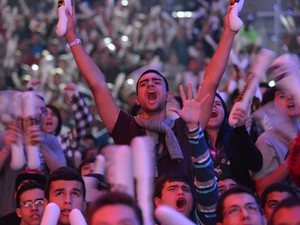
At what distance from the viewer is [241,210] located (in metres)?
5.72

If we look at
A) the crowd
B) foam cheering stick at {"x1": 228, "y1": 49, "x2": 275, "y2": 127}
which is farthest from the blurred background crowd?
foam cheering stick at {"x1": 228, "y1": 49, "x2": 275, "y2": 127}

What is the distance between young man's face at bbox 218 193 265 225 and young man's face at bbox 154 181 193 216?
2.50ft

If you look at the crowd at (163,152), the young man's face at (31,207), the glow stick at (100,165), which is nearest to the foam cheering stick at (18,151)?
the crowd at (163,152)

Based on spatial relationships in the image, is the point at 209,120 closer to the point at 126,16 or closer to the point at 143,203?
the point at 143,203

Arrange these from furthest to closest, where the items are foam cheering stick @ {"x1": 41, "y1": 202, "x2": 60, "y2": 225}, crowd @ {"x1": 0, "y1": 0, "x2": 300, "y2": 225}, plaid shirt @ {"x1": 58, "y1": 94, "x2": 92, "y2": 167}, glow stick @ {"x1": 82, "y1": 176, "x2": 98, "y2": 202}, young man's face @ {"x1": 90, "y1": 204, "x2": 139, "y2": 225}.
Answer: plaid shirt @ {"x1": 58, "y1": 94, "x2": 92, "y2": 167} → glow stick @ {"x1": 82, "y1": 176, "x2": 98, "y2": 202} → foam cheering stick @ {"x1": 41, "y1": 202, "x2": 60, "y2": 225} → crowd @ {"x1": 0, "y1": 0, "x2": 300, "y2": 225} → young man's face @ {"x1": 90, "y1": 204, "x2": 139, "y2": 225}

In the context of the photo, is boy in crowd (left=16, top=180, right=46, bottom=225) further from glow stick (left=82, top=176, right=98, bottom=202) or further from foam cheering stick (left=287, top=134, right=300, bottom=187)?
foam cheering stick (left=287, top=134, right=300, bottom=187)

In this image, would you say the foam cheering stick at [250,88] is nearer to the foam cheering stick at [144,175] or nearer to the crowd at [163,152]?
the crowd at [163,152]

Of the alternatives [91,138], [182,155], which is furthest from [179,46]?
[182,155]

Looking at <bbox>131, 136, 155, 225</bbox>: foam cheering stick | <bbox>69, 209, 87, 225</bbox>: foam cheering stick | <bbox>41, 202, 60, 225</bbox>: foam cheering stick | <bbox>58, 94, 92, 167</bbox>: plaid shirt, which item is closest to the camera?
<bbox>131, 136, 155, 225</bbox>: foam cheering stick

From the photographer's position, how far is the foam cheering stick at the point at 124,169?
513 centimetres

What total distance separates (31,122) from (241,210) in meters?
2.53

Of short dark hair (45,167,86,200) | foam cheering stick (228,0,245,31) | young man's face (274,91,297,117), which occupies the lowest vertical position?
short dark hair (45,167,86,200)

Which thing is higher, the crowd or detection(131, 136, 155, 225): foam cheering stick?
the crowd

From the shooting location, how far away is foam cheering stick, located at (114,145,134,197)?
16.8 ft
